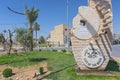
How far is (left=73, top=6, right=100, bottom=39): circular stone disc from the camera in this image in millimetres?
14391

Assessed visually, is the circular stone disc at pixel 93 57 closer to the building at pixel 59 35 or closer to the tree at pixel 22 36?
the tree at pixel 22 36

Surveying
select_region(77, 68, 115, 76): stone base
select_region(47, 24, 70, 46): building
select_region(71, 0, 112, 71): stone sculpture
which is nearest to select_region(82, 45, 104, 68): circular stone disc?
select_region(71, 0, 112, 71): stone sculpture

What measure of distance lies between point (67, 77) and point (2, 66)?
1026 centimetres

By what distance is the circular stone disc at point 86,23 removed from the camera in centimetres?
1439

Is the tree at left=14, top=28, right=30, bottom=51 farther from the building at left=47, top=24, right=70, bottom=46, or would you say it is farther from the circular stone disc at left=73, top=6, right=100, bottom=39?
the building at left=47, top=24, right=70, bottom=46

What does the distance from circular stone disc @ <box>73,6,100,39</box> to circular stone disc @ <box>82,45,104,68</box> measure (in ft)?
2.60

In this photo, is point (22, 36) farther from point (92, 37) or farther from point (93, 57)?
point (93, 57)

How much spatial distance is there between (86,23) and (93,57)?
211cm

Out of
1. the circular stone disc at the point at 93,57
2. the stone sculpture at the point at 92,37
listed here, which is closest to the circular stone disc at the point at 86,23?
the stone sculpture at the point at 92,37

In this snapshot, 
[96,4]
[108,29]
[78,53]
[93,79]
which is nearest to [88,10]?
[96,4]

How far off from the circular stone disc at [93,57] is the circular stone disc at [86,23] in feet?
2.60

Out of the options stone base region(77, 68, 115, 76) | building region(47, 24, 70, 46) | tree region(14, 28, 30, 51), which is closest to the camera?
stone base region(77, 68, 115, 76)

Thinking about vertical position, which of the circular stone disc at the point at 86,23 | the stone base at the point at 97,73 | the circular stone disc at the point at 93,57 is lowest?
the stone base at the point at 97,73

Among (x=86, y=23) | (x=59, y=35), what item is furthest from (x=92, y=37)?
(x=59, y=35)
